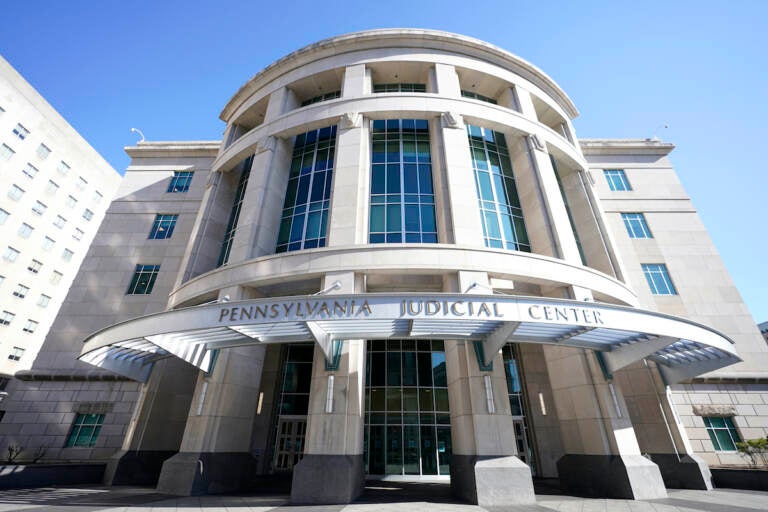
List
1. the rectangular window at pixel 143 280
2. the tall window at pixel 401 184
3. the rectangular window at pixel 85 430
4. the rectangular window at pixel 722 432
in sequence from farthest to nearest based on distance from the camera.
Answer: the rectangular window at pixel 143 280, the rectangular window at pixel 85 430, the rectangular window at pixel 722 432, the tall window at pixel 401 184

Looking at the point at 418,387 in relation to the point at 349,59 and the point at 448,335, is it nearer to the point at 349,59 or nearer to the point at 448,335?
the point at 448,335

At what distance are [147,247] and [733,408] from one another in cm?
3869

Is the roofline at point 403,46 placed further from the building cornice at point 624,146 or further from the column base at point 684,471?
the column base at point 684,471

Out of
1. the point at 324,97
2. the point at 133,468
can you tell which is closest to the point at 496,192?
the point at 324,97

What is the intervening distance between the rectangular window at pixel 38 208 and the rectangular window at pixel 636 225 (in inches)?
2539

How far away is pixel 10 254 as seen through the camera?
3953 cm

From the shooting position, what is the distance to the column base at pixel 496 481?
10531 millimetres

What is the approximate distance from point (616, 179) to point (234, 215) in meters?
29.0

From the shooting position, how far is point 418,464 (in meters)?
17.4

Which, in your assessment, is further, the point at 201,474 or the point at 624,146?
the point at 624,146

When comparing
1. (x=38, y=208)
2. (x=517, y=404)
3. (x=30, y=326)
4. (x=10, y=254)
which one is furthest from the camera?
(x=38, y=208)

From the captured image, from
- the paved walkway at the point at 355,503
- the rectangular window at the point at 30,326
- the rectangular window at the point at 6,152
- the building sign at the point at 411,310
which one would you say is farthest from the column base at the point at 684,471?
the rectangular window at the point at 6,152

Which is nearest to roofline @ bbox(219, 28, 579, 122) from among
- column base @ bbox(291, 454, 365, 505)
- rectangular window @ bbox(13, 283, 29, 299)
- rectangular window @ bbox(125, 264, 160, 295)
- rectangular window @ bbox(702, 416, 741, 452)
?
rectangular window @ bbox(125, 264, 160, 295)

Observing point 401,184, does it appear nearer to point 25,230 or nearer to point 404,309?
point 404,309
